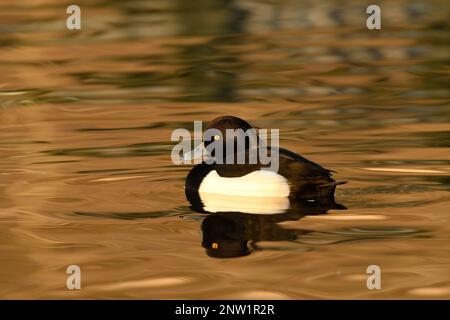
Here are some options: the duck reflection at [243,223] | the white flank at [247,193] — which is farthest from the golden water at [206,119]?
the white flank at [247,193]

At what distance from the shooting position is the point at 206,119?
12.9 metres

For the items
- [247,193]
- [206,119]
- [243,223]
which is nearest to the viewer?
[243,223]

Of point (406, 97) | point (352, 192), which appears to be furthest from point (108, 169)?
point (406, 97)

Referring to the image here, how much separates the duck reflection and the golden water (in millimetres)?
78

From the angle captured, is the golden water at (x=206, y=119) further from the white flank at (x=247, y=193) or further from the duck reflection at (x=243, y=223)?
the white flank at (x=247, y=193)

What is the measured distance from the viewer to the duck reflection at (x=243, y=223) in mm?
8555

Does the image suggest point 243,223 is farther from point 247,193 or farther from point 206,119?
point 206,119

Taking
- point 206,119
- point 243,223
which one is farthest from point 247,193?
point 206,119

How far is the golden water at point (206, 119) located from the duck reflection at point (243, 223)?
78 millimetres

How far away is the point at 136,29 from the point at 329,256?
36.5 feet

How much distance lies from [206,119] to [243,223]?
390 cm

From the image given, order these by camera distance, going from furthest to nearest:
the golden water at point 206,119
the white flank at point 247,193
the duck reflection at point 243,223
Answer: the white flank at point 247,193 < the duck reflection at point 243,223 < the golden water at point 206,119

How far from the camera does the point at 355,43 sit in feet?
56.5

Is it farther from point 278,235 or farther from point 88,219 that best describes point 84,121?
point 278,235
